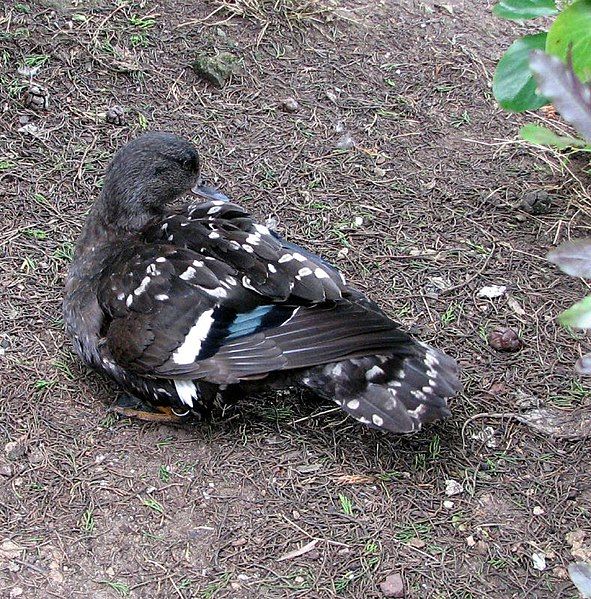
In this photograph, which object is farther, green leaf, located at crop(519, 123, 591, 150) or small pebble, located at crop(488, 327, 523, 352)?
green leaf, located at crop(519, 123, 591, 150)

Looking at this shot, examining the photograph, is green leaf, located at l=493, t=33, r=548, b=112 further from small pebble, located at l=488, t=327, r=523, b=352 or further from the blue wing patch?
the blue wing patch

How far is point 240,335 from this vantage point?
347cm

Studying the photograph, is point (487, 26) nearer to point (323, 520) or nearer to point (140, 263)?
point (140, 263)

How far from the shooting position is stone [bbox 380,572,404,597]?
302 centimetres

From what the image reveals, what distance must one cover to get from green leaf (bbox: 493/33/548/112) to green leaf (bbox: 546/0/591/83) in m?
0.58

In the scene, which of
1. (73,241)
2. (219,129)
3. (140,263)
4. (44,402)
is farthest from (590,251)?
(219,129)

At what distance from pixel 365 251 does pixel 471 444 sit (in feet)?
4.20

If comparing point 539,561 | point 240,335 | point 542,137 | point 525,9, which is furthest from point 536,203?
point 539,561

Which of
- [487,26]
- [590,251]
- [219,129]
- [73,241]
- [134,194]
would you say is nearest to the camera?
[590,251]

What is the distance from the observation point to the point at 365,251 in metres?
4.42

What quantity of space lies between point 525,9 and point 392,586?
2724 millimetres

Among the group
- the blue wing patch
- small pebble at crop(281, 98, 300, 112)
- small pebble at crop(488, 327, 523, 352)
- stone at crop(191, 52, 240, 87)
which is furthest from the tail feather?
stone at crop(191, 52, 240, 87)

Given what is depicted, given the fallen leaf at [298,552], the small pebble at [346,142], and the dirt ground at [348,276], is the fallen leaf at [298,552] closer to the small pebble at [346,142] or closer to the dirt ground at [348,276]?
the dirt ground at [348,276]

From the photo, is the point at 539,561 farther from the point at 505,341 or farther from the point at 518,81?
the point at 518,81
